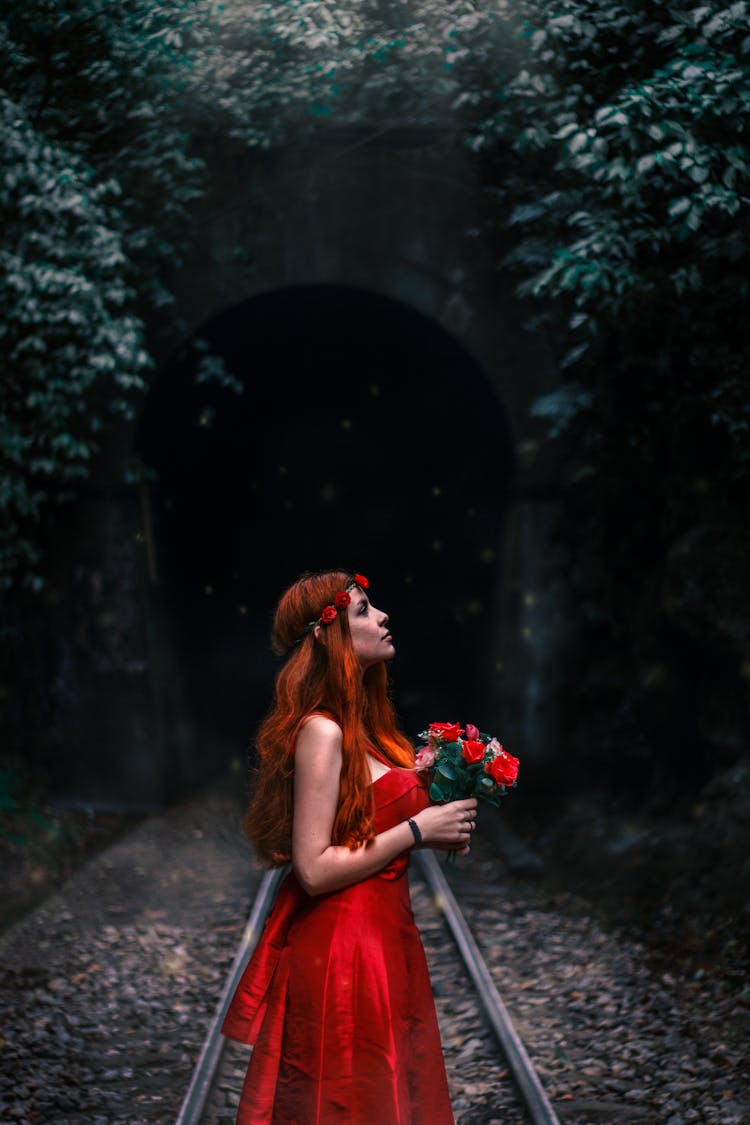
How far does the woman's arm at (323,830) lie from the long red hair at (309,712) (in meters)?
0.04

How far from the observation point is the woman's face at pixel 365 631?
2.70 meters

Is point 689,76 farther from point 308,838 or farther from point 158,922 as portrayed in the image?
point 158,922

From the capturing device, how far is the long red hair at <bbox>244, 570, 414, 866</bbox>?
8.55 ft

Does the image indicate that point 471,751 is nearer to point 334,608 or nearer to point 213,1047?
point 334,608

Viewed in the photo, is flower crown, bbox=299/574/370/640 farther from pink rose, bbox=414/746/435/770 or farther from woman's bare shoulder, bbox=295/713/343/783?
pink rose, bbox=414/746/435/770

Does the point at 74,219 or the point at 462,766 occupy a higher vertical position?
the point at 74,219

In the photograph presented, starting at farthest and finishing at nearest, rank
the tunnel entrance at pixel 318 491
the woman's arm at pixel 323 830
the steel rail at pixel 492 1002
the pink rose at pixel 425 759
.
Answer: the tunnel entrance at pixel 318 491 < the steel rail at pixel 492 1002 < the pink rose at pixel 425 759 < the woman's arm at pixel 323 830

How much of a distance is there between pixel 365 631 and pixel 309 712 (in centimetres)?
24

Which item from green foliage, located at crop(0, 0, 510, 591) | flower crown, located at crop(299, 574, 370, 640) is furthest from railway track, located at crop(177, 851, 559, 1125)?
green foliage, located at crop(0, 0, 510, 591)

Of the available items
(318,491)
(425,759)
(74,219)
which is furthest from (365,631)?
(318,491)

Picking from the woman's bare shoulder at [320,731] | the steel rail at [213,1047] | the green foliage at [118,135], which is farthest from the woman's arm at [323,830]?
the green foliage at [118,135]

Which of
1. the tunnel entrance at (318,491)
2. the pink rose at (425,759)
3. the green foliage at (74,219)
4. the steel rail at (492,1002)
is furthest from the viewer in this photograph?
the tunnel entrance at (318,491)

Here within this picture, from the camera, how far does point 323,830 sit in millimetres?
2533

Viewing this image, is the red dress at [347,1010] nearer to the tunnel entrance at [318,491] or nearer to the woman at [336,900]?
the woman at [336,900]
